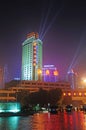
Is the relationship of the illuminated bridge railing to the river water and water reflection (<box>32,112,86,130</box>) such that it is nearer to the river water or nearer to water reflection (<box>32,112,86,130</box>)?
water reflection (<box>32,112,86,130</box>)

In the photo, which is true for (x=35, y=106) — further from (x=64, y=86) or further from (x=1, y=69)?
(x=1, y=69)

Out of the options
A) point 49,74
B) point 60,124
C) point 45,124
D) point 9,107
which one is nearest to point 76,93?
point 49,74

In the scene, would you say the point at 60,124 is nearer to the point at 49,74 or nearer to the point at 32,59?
the point at 32,59

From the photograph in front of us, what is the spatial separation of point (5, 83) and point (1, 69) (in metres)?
12.0

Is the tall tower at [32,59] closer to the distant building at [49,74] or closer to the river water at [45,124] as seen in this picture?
the distant building at [49,74]

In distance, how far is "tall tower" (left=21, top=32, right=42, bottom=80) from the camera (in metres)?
181

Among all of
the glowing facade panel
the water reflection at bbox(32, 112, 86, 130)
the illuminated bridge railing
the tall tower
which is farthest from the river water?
the tall tower

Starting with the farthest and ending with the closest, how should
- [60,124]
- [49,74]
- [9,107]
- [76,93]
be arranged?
[49,74] < [76,93] < [9,107] < [60,124]

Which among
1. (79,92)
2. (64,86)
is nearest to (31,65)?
(64,86)

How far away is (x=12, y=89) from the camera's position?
142 m

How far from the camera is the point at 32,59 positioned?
182 meters

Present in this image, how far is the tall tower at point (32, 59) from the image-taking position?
181125mm

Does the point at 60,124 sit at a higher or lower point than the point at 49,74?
lower

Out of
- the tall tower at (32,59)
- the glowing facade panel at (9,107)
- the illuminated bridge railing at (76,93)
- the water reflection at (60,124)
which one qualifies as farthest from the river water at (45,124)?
the tall tower at (32,59)
